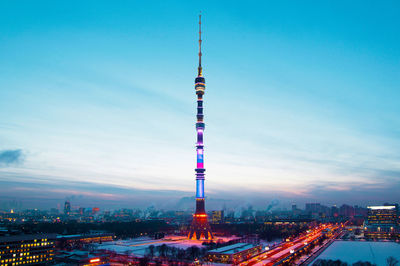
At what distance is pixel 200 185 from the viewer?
82.6 m

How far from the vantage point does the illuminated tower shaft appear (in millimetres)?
80750

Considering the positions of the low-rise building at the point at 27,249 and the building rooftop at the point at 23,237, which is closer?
the low-rise building at the point at 27,249

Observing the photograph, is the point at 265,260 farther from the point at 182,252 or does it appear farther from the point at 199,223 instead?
the point at 199,223

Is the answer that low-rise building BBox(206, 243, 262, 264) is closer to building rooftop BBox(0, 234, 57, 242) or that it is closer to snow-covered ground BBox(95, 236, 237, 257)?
snow-covered ground BBox(95, 236, 237, 257)

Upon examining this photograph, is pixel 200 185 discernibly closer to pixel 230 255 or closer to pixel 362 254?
pixel 230 255

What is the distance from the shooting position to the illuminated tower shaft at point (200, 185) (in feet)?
265

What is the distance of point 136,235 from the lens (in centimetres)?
9212

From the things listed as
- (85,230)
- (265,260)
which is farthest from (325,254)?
(85,230)

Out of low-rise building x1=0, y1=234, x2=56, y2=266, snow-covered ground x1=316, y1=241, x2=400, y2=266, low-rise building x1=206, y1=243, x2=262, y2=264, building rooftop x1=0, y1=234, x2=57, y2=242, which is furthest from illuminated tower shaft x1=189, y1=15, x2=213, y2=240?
building rooftop x1=0, y1=234, x2=57, y2=242

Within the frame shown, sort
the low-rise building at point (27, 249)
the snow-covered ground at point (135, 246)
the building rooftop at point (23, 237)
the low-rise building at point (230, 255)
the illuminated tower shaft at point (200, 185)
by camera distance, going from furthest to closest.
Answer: the illuminated tower shaft at point (200, 185)
the snow-covered ground at point (135, 246)
the low-rise building at point (230, 255)
the building rooftop at point (23, 237)
the low-rise building at point (27, 249)

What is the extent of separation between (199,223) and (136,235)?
68.1ft

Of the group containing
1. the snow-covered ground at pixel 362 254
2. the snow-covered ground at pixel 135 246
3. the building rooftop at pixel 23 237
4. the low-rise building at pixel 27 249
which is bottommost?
the snow-covered ground at pixel 135 246

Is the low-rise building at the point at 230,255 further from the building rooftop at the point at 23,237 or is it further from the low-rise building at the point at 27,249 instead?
the building rooftop at the point at 23,237

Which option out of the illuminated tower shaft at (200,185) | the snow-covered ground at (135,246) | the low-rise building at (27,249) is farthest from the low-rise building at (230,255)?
the illuminated tower shaft at (200,185)
